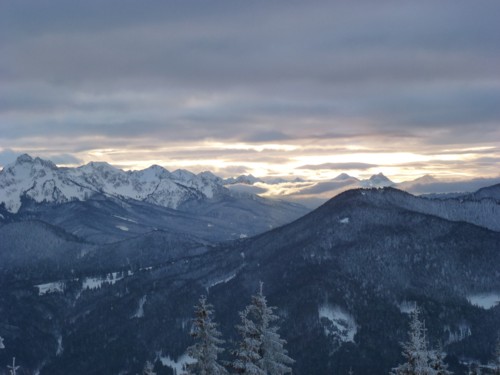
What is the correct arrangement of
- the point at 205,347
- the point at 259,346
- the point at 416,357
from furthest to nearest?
the point at 259,346 → the point at 205,347 → the point at 416,357

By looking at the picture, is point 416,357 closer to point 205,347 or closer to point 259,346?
point 259,346

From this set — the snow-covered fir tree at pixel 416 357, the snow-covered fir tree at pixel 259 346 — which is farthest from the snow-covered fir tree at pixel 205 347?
the snow-covered fir tree at pixel 416 357

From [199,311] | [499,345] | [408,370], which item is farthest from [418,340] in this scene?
[499,345]

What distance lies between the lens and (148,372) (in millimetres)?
76625

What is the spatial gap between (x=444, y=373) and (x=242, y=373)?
3054cm

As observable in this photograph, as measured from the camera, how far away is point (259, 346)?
5816 cm

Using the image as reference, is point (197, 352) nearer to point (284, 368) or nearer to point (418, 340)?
point (284, 368)

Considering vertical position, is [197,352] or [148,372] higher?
A: [197,352]

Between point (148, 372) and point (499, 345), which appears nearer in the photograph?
point (148, 372)

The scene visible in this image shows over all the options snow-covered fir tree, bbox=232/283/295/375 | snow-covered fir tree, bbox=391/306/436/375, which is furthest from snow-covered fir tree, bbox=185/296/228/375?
snow-covered fir tree, bbox=391/306/436/375

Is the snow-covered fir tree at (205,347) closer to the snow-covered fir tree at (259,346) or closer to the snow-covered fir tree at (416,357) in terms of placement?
the snow-covered fir tree at (259,346)

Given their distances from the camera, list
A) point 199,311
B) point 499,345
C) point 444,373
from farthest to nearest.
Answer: point 499,345 < point 444,373 < point 199,311

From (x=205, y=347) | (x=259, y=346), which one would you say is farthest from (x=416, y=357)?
(x=205, y=347)

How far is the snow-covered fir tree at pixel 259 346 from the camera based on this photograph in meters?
54.8
